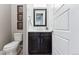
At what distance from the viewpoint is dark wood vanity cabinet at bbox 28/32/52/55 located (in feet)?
10.0

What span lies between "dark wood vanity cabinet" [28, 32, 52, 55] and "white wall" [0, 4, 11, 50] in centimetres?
83

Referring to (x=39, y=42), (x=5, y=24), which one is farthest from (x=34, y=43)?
(x=5, y=24)

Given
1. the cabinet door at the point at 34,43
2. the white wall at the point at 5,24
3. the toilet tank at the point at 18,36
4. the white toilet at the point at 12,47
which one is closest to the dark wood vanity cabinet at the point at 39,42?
the cabinet door at the point at 34,43

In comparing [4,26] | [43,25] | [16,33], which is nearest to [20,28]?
[16,33]

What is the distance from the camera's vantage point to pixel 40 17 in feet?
11.1

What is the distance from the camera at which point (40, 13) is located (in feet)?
11.0

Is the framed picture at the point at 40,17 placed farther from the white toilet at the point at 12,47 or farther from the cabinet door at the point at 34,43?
the white toilet at the point at 12,47

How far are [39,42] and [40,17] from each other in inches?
28.8

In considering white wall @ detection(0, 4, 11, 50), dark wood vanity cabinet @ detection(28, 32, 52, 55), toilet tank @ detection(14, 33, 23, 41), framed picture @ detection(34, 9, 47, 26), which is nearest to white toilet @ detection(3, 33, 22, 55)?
toilet tank @ detection(14, 33, 23, 41)

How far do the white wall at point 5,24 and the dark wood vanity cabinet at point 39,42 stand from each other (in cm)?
83

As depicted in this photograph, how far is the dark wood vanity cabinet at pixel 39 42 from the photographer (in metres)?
3.05

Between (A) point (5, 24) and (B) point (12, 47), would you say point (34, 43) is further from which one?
(A) point (5, 24)

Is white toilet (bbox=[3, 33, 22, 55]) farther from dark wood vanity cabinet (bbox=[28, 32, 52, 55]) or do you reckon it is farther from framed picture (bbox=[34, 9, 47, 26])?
framed picture (bbox=[34, 9, 47, 26])
